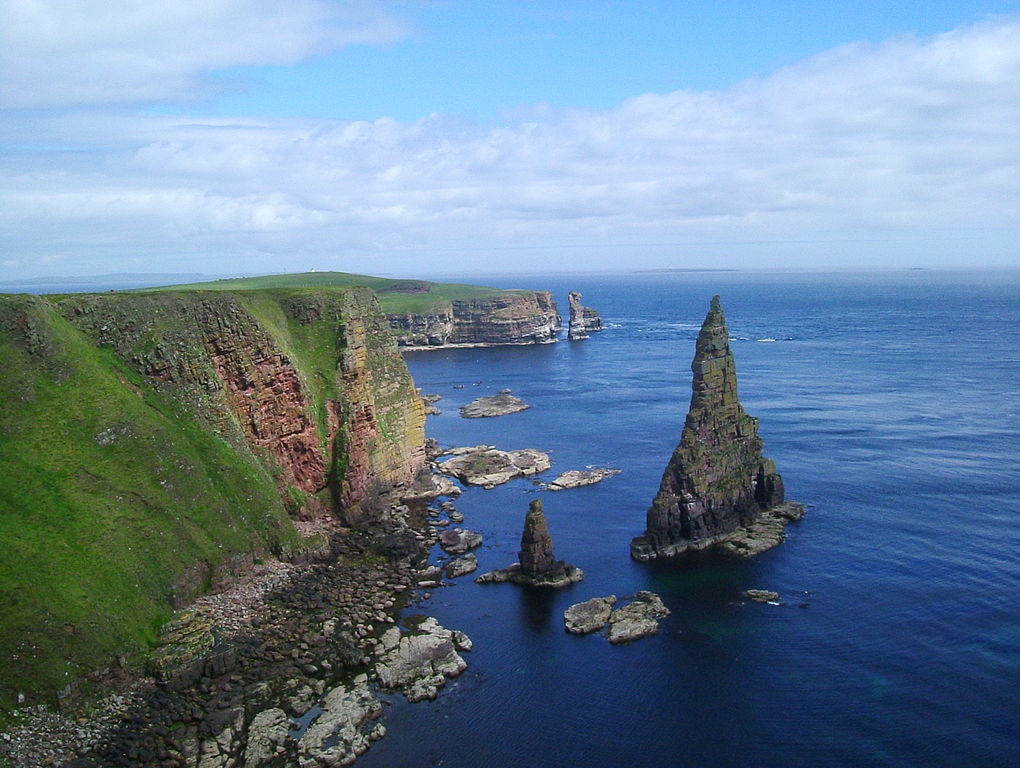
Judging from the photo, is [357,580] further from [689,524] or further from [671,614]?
[689,524]

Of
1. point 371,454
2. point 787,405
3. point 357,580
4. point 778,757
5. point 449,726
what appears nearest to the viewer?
point 778,757

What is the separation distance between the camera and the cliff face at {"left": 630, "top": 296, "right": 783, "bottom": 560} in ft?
234

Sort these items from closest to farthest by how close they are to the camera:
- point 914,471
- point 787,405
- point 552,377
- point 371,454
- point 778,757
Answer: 1. point 778,757
2. point 371,454
3. point 914,471
4. point 787,405
5. point 552,377

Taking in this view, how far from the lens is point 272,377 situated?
75.7 meters

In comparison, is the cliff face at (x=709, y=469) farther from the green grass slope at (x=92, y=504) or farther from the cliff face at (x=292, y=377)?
the green grass slope at (x=92, y=504)

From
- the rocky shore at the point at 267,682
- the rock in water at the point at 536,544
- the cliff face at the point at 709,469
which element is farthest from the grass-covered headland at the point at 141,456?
the cliff face at the point at 709,469

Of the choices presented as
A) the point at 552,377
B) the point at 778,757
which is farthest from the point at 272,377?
the point at 552,377

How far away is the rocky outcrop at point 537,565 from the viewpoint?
64812 mm

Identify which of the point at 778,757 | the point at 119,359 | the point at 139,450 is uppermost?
the point at 119,359

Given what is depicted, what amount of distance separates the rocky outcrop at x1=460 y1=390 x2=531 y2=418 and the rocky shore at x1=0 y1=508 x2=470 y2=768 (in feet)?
226

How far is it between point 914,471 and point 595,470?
3762 cm

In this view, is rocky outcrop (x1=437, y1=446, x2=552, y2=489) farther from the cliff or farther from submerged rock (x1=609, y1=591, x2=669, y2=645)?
submerged rock (x1=609, y1=591, x2=669, y2=645)

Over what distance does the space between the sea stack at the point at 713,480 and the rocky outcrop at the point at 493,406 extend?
61.8 metres

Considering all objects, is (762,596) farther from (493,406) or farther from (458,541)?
(493,406)
